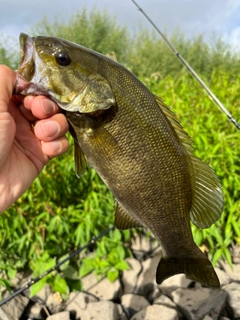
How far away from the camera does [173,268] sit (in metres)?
1.64

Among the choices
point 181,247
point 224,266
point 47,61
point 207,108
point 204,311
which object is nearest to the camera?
point 47,61

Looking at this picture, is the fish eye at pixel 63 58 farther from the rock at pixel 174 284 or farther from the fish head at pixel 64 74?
the rock at pixel 174 284

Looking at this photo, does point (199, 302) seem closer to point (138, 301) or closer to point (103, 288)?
point (138, 301)

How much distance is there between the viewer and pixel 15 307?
3.16 metres

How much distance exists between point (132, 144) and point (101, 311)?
2.02 m

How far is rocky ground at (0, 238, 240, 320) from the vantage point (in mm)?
3004

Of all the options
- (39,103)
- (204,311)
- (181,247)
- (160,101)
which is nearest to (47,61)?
(39,103)

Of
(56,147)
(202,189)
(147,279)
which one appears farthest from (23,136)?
(147,279)

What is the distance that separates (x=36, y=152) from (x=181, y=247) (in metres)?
0.81

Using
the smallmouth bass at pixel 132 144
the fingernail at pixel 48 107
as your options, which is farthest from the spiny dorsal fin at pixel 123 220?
the fingernail at pixel 48 107

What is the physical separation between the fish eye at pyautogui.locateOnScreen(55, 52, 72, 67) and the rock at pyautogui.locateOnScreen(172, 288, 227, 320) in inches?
93.7

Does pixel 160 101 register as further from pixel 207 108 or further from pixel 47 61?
pixel 207 108

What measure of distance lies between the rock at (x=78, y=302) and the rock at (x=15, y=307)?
38 centimetres

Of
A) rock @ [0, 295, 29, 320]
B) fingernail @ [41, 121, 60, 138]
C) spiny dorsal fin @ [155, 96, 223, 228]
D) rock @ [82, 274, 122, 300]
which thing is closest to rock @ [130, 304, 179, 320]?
rock @ [82, 274, 122, 300]
